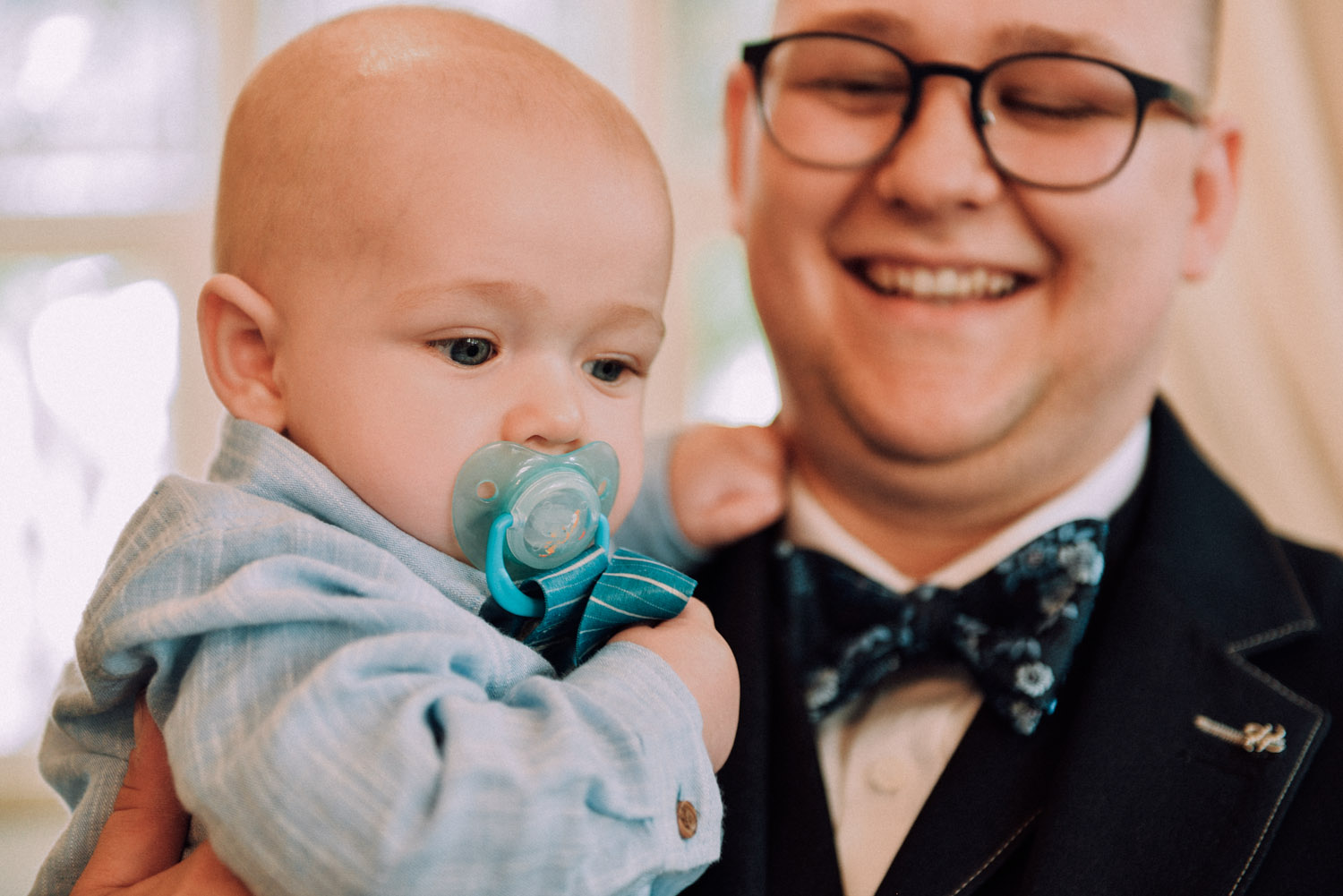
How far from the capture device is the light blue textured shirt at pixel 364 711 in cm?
82

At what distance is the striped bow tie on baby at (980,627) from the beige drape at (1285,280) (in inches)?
59.3

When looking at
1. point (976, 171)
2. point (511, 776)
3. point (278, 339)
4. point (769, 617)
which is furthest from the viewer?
point (769, 617)

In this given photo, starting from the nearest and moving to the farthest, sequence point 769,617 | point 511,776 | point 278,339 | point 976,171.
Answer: point 511,776 → point 278,339 → point 976,171 → point 769,617

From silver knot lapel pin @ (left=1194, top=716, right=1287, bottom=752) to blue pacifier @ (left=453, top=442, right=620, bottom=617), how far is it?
2.56 feet

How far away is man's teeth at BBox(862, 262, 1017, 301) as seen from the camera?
149 cm

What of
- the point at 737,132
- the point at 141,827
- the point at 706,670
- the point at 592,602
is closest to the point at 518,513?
the point at 592,602

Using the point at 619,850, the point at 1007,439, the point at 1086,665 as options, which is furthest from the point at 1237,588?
the point at 619,850

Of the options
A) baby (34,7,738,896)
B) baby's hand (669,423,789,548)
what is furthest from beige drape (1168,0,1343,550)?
baby (34,7,738,896)

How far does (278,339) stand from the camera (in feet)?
3.57

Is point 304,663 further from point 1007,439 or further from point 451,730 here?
point 1007,439

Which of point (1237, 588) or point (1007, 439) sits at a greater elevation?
point (1007, 439)

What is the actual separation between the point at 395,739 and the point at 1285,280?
2601mm

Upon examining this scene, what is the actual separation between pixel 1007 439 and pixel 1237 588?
0.36 meters

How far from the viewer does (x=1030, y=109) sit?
4.69 feet
